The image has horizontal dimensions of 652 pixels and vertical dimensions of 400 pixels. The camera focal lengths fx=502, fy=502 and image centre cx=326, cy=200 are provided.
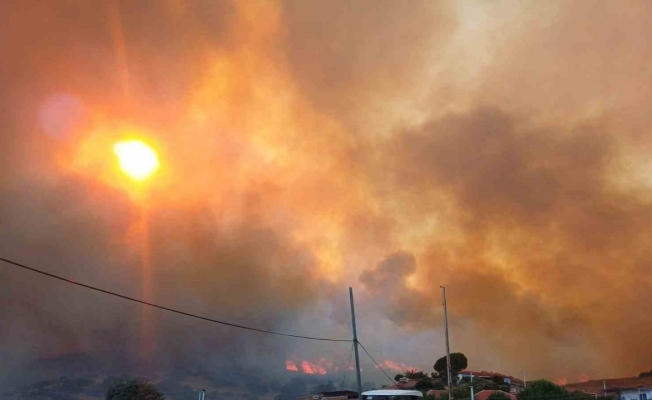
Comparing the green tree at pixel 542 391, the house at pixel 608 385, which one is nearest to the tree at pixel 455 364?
the house at pixel 608 385

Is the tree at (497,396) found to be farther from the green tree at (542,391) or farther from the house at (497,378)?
the house at (497,378)

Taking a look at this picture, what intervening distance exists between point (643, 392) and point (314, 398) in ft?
149

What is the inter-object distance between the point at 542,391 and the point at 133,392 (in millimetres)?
54847

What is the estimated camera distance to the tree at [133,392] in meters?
68.1

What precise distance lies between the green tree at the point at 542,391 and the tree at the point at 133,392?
49.0 meters

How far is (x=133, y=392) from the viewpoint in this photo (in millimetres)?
68500

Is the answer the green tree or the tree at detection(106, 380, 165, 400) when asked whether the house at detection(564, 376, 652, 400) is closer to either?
the green tree

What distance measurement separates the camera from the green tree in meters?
63.3

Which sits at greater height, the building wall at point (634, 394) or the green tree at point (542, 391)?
the green tree at point (542, 391)

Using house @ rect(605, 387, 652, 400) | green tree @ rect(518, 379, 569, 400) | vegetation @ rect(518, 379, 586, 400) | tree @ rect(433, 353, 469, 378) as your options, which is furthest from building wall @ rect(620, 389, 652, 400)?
tree @ rect(433, 353, 469, 378)

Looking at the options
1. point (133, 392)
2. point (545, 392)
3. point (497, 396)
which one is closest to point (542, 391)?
point (545, 392)

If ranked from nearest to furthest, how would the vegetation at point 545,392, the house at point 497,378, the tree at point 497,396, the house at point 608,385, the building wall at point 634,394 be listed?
the tree at point 497,396
the vegetation at point 545,392
the building wall at point 634,394
the house at point 608,385
the house at point 497,378

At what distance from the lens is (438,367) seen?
4281 inches

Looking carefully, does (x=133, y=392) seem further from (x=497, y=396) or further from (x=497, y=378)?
(x=497, y=378)
